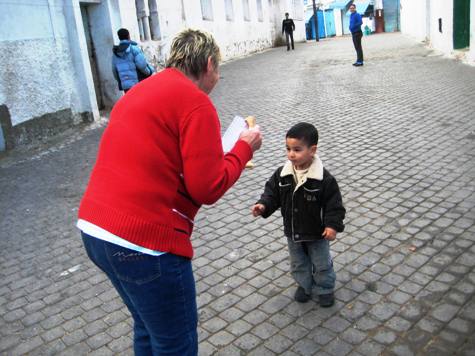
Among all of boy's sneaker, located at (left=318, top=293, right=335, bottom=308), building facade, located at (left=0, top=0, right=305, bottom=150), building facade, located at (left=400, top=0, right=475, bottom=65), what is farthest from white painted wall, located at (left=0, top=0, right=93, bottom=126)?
building facade, located at (left=400, top=0, right=475, bottom=65)

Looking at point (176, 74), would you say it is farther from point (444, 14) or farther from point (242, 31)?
point (242, 31)

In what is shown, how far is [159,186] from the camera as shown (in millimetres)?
2035

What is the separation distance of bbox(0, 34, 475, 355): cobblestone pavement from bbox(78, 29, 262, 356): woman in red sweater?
1.28 m

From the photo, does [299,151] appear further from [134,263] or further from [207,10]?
[207,10]

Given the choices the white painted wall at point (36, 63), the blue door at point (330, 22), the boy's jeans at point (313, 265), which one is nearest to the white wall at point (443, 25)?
the white painted wall at point (36, 63)

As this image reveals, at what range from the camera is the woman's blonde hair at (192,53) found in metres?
2.19

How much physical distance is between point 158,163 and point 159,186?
3.6 inches

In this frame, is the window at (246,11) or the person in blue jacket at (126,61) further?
the window at (246,11)

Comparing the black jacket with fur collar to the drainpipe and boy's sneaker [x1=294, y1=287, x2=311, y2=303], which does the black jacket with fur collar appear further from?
the drainpipe

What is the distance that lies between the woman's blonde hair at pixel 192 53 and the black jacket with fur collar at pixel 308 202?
1240 millimetres

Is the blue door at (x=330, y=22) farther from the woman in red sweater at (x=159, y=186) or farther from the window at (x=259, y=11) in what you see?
the woman in red sweater at (x=159, y=186)

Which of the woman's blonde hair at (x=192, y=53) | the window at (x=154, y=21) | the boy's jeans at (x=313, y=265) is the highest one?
the window at (x=154, y=21)

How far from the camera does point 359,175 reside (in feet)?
20.1

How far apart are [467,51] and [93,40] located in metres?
10.4
